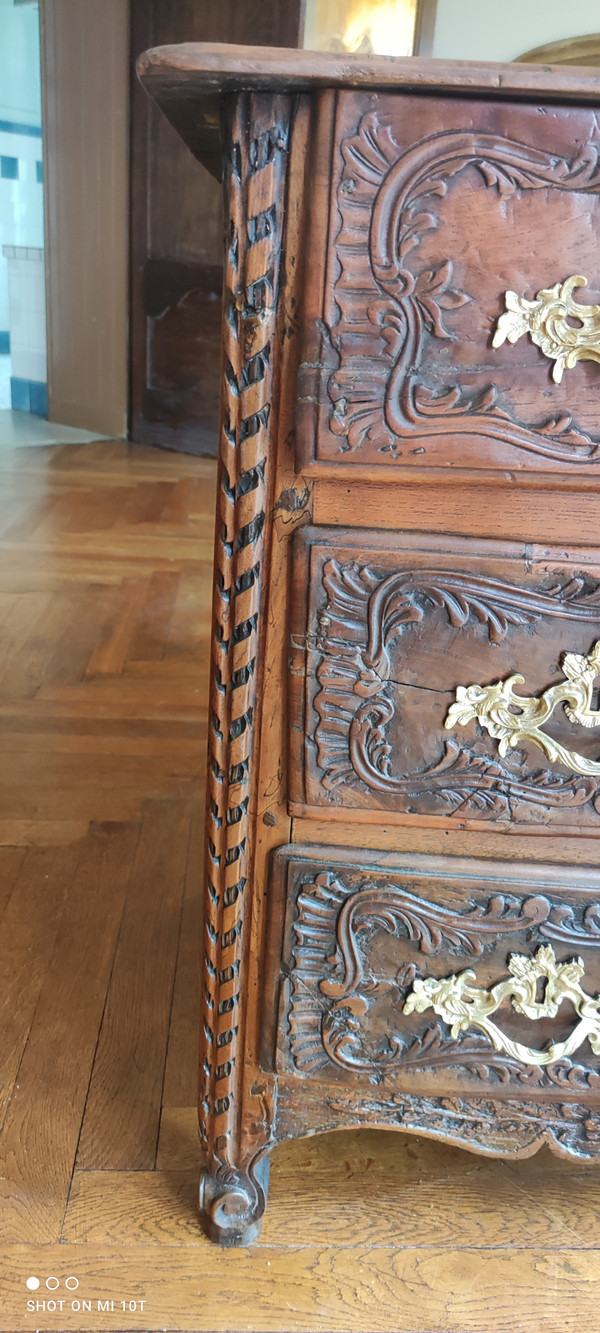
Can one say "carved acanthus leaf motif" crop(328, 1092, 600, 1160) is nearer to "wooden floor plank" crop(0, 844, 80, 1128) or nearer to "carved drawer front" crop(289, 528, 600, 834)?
"carved drawer front" crop(289, 528, 600, 834)

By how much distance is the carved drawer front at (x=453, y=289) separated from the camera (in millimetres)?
547

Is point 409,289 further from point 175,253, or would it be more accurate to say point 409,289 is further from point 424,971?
point 175,253

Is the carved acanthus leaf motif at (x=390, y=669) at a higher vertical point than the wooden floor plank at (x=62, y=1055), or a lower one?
higher

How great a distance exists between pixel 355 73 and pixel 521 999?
60cm

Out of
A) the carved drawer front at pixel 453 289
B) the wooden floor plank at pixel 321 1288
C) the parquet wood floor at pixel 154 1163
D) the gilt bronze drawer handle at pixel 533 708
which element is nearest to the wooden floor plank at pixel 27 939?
the parquet wood floor at pixel 154 1163

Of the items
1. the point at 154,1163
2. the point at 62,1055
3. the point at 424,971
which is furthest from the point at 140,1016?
the point at 424,971

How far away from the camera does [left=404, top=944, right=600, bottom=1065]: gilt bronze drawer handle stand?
71 centimetres

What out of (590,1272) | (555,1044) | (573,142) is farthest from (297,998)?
(573,142)

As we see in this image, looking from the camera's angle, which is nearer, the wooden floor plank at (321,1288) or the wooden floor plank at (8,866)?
the wooden floor plank at (321,1288)

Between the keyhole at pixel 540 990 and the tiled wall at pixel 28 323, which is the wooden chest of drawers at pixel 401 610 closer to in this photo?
the keyhole at pixel 540 990

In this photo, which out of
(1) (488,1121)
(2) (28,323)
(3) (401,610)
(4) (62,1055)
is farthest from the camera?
(2) (28,323)

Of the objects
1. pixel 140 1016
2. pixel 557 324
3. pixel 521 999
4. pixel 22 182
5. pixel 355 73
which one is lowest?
pixel 140 1016

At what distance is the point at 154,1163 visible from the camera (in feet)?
2.86

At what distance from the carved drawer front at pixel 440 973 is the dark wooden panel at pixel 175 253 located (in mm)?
3209
